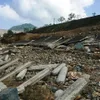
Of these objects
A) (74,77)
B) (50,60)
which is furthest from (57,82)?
(50,60)

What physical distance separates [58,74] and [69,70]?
1.99 ft

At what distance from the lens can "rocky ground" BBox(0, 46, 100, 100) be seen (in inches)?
202

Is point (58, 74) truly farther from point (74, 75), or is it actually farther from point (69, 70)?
point (69, 70)

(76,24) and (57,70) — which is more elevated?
(76,24)

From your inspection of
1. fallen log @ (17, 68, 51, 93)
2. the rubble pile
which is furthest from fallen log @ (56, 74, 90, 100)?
fallen log @ (17, 68, 51, 93)

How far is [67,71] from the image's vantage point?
23.0 ft

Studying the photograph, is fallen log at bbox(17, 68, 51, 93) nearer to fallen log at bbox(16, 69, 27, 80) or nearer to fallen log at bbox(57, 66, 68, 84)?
fallen log at bbox(57, 66, 68, 84)

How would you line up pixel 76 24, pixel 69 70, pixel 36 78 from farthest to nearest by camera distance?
1. pixel 76 24
2. pixel 69 70
3. pixel 36 78

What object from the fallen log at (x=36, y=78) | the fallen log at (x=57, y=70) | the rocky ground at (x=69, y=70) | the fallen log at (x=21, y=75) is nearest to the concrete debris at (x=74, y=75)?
the rocky ground at (x=69, y=70)

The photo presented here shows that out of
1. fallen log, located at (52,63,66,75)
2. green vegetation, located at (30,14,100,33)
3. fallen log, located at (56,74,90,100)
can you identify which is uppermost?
green vegetation, located at (30,14,100,33)

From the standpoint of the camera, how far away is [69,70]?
23.9 feet

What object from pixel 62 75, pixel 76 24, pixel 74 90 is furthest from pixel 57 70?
pixel 76 24

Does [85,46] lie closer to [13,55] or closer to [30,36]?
[13,55]

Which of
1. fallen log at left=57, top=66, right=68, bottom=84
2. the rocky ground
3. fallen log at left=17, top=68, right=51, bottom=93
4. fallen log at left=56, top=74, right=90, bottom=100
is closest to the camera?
fallen log at left=56, top=74, right=90, bottom=100
